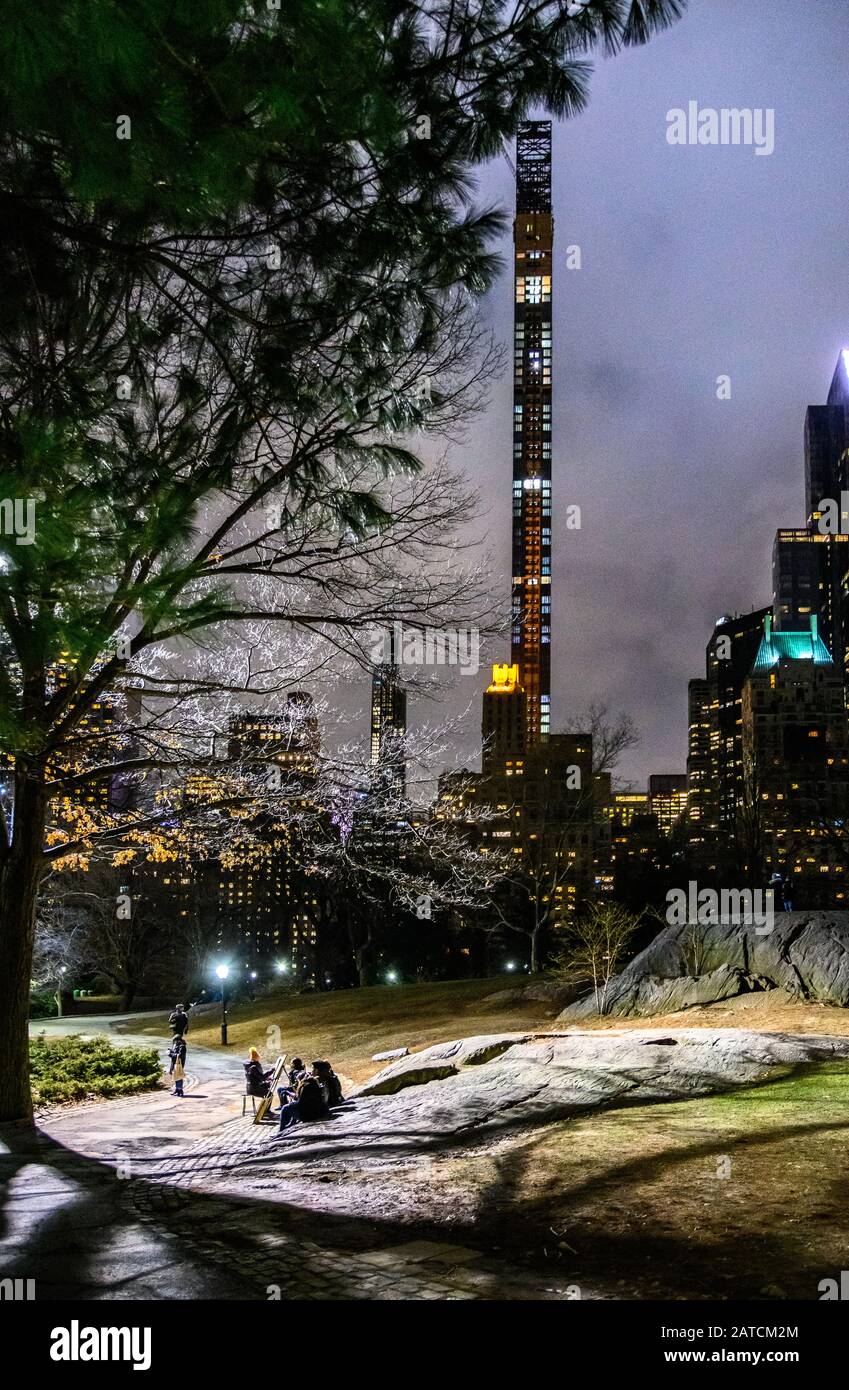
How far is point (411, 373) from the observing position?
9.68m

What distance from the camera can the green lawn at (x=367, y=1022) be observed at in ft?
67.6

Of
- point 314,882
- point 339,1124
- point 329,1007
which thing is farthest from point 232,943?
point 339,1124

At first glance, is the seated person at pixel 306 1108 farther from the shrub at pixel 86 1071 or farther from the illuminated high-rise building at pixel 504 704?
the illuminated high-rise building at pixel 504 704

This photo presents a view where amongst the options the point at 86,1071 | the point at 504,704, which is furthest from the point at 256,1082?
the point at 504,704

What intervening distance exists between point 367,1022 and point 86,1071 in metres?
8.38

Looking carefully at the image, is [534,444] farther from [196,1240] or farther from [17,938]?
[196,1240]

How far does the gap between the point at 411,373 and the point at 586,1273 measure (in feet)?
26.0

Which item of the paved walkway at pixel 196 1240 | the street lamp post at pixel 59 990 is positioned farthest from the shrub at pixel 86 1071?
the street lamp post at pixel 59 990

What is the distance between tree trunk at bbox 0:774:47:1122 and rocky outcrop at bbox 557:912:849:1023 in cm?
1193

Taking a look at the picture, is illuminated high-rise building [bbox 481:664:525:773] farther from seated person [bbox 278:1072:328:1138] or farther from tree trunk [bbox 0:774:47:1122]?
tree trunk [bbox 0:774:47:1122]

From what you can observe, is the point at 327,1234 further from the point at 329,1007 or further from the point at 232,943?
the point at 232,943

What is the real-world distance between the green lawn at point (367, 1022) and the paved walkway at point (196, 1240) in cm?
851

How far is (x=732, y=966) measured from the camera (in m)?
19.0

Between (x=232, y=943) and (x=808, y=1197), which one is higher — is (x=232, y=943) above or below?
below
